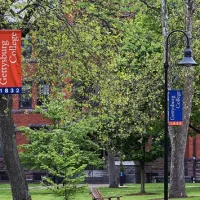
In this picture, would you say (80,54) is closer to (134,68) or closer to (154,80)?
(154,80)

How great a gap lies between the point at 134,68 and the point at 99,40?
62.0ft

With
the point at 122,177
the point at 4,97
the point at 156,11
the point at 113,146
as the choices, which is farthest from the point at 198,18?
the point at 4,97

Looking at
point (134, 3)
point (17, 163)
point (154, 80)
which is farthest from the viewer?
point (154, 80)

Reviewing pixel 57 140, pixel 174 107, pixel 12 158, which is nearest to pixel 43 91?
pixel 12 158

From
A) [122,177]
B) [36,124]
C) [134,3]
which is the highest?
[134,3]

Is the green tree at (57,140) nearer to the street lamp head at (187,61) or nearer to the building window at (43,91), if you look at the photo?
the street lamp head at (187,61)

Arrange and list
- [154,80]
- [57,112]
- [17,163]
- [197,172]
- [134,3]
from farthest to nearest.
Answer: [197,172] < [57,112] < [154,80] < [134,3] < [17,163]

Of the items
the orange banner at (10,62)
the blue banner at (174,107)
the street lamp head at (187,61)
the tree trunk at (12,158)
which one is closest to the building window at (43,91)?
the tree trunk at (12,158)

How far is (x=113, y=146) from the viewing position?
1521 inches

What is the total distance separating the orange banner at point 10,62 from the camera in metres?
17.6

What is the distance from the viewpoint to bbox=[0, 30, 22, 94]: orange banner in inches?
693

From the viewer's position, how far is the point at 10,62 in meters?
17.8

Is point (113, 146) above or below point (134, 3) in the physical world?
below

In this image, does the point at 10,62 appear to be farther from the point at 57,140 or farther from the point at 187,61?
the point at 57,140
